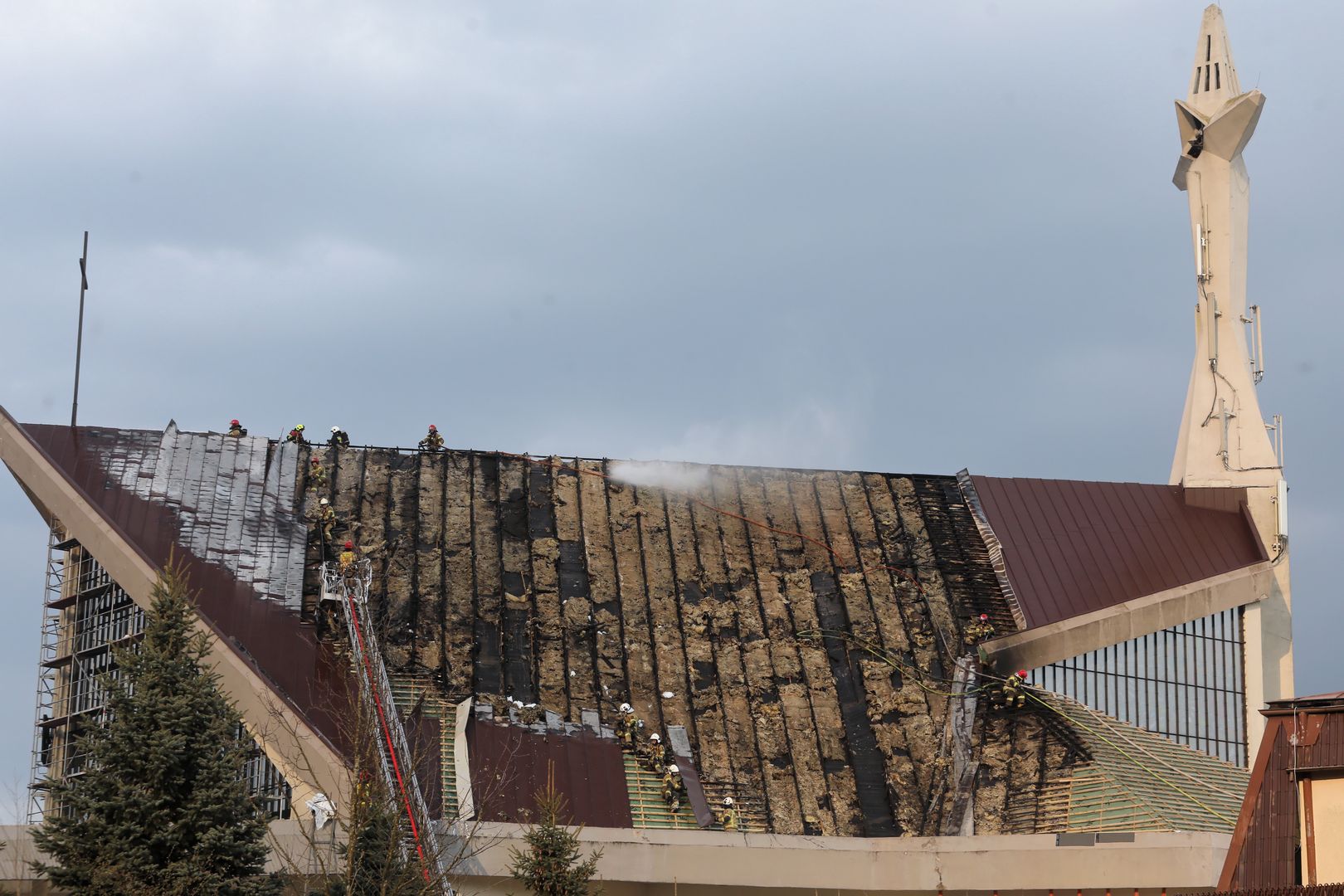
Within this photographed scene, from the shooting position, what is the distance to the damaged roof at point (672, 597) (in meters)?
24.8

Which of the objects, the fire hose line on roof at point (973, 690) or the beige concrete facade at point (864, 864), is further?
the fire hose line on roof at point (973, 690)

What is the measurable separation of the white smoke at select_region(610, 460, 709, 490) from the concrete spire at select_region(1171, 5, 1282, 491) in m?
9.07

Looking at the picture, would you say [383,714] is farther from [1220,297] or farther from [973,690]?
[1220,297]

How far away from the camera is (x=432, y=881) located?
58.0ft

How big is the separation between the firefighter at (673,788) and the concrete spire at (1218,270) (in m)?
12.9

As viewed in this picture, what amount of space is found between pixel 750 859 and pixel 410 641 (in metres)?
6.08

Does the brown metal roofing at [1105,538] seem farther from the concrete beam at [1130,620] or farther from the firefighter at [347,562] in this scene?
the firefighter at [347,562]

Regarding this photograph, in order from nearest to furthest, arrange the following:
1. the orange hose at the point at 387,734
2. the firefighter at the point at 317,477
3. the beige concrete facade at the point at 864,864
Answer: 1. the orange hose at the point at 387,734
2. the beige concrete facade at the point at 864,864
3. the firefighter at the point at 317,477

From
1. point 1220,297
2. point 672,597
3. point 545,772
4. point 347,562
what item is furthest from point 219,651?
point 1220,297

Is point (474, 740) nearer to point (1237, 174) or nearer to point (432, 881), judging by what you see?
point (432, 881)

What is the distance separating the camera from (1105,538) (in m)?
30.7

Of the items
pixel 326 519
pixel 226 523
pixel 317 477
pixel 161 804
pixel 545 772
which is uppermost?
pixel 317 477

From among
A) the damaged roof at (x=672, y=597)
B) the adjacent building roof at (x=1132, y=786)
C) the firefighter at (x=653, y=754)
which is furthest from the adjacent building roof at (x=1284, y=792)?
the firefighter at (x=653, y=754)

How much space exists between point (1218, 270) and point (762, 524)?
1034cm
